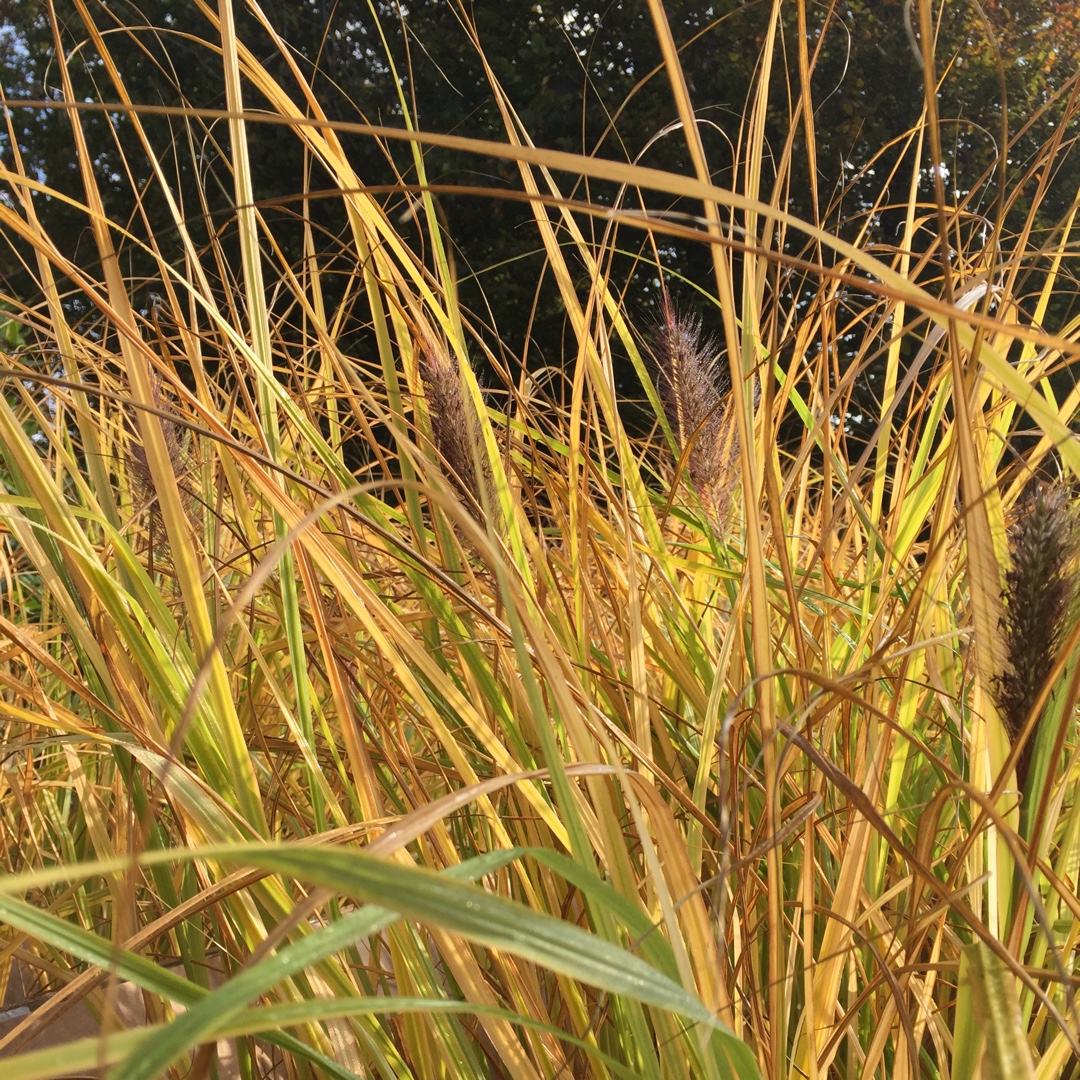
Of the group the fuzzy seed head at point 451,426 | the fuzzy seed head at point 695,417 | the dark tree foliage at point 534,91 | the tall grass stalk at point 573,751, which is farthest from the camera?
the dark tree foliage at point 534,91

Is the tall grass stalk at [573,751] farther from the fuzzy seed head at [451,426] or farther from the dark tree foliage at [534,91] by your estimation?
the dark tree foliage at [534,91]

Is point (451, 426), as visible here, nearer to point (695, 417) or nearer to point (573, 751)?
point (573, 751)

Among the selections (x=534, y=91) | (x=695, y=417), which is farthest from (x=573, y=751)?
(x=534, y=91)

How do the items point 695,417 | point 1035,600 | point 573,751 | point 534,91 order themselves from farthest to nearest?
point 534,91 → point 695,417 → point 573,751 → point 1035,600

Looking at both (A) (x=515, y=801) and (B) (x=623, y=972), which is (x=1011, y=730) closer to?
(B) (x=623, y=972)

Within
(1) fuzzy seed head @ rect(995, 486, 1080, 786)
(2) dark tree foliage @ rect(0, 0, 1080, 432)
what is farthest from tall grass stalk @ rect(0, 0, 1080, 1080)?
(2) dark tree foliage @ rect(0, 0, 1080, 432)

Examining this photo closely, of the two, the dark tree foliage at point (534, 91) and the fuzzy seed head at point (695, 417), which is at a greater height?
the dark tree foliage at point (534, 91)

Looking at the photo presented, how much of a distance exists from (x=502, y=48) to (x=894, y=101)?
169 cm

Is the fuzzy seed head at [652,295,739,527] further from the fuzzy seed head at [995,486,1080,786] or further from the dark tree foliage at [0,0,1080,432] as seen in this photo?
the dark tree foliage at [0,0,1080,432]

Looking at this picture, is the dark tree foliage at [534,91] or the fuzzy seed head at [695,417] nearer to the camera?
the fuzzy seed head at [695,417]

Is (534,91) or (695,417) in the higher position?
(534,91)

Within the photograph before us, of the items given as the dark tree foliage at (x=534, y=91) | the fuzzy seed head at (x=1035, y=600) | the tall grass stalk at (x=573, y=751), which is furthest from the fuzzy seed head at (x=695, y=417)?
the dark tree foliage at (x=534, y=91)

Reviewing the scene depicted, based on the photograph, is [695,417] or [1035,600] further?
[695,417]

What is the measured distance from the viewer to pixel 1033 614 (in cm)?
44
